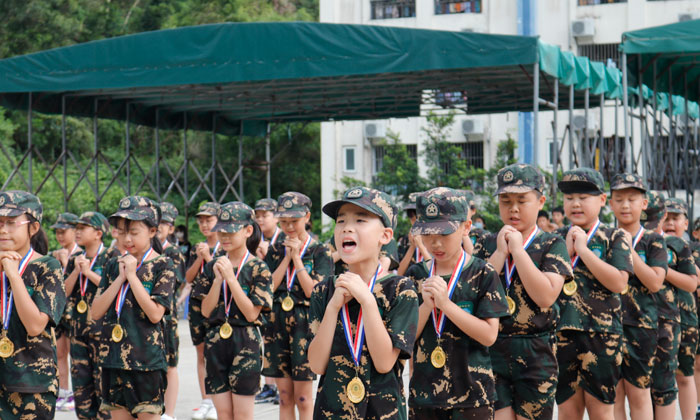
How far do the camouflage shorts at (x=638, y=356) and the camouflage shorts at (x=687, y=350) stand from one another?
141 cm

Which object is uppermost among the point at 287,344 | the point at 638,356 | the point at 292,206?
the point at 292,206

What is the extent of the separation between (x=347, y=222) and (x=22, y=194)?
2342 mm

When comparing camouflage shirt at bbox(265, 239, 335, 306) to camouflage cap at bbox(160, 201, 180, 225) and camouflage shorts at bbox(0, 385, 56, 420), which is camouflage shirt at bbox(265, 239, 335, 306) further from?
camouflage shorts at bbox(0, 385, 56, 420)

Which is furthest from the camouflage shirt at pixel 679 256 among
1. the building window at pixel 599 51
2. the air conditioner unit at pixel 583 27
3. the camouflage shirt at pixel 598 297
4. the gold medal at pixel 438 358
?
the building window at pixel 599 51

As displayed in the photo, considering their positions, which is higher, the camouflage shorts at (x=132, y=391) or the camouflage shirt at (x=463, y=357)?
the camouflage shirt at (x=463, y=357)

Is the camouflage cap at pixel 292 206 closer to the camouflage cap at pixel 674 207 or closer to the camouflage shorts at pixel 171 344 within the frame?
the camouflage shorts at pixel 171 344

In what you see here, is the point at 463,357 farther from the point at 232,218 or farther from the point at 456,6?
the point at 456,6

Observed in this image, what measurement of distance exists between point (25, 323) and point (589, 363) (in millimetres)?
3562

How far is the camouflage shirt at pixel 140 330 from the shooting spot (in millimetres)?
6258

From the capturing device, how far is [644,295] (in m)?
7.00

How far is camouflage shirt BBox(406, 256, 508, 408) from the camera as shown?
15.0 feet

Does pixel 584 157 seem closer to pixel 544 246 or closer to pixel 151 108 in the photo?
pixel 151 108

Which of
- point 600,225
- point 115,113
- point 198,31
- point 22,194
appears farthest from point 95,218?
point 115,113

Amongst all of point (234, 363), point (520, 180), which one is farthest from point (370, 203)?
point (234, 363)
